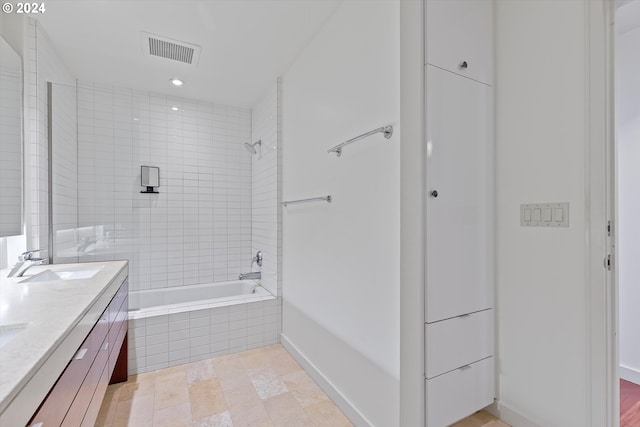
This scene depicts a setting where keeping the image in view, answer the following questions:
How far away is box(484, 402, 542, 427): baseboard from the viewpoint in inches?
54.2

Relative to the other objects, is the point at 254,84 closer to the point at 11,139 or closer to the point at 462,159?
the point at 11,139

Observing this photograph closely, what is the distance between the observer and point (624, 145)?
2.08 meters

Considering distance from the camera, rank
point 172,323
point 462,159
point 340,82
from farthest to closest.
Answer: point 172,323 < point 340,82 < point 462,159

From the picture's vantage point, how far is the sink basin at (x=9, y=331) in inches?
34.7

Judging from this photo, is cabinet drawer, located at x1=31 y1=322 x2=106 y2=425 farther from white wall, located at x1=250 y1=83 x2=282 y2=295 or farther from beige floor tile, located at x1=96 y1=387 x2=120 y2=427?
white wall, located at x1=250 y1=83 x2=282 y2=295

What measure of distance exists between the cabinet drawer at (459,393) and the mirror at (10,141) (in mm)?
2372

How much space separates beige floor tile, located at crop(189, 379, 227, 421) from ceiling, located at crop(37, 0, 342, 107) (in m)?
2.41

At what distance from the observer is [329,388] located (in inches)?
75.3

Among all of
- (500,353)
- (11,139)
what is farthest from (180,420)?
(11,139)

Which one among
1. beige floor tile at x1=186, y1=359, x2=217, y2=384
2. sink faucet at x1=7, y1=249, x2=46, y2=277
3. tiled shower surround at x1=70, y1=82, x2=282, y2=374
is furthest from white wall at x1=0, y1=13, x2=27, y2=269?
beige floor tile at x1=186, y1=359, x2=217, y2=384

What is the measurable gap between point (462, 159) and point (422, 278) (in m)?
0.57

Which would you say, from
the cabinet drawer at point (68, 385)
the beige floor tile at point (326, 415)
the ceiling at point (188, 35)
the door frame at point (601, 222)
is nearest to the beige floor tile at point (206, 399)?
the beige floor tile at point (326, 415)

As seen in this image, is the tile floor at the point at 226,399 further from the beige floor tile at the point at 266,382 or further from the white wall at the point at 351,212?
the white wall at the point at 351,212

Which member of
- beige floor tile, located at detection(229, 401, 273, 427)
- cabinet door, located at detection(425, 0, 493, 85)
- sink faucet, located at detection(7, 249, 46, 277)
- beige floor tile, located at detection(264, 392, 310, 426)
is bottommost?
beige floor tile, located at detection(229, 401, 273, 427)
